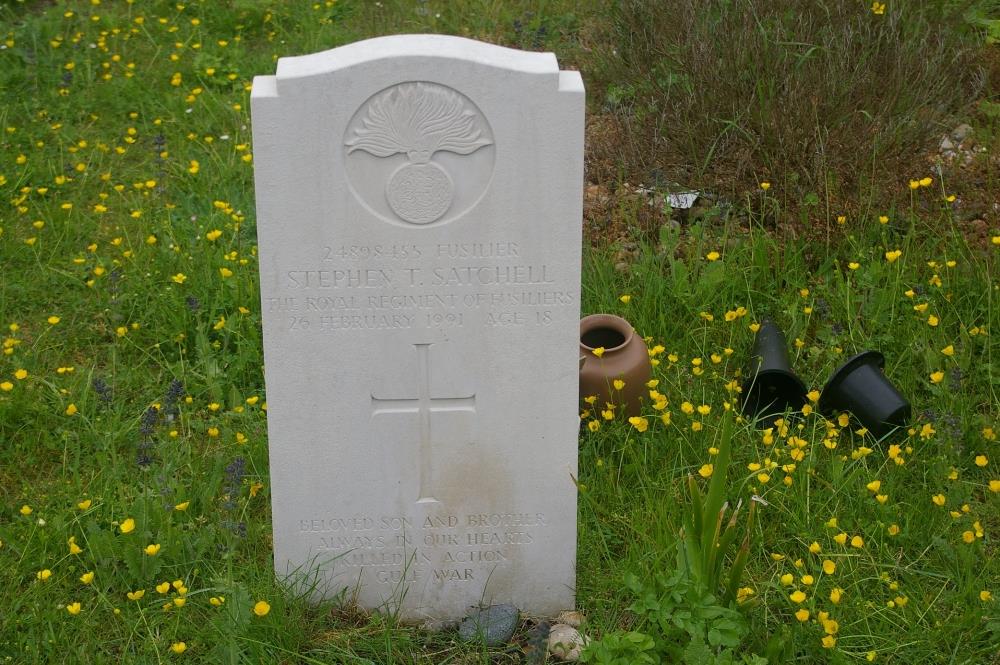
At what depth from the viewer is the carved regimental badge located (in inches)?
108

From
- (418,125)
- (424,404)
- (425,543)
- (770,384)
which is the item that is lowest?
(425,543)

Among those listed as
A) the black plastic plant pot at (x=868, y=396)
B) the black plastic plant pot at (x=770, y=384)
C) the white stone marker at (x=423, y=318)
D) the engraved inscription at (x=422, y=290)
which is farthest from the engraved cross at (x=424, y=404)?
the black plastic plant pot at (x=868, y=396)

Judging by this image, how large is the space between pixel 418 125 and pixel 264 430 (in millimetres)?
1575

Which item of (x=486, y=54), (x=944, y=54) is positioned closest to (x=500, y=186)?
(x=486, y=54)

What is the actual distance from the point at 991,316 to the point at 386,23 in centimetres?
423

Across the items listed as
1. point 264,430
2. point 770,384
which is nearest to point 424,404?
point 264,430

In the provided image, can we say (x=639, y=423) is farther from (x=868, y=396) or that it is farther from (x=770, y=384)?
(x=868, y=396)

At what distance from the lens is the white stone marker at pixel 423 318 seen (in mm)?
2762

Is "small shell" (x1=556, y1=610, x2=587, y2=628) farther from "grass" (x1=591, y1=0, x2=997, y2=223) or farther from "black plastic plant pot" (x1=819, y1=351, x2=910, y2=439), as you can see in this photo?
"grass" (x1=591, y1=0, x2=997, y2=223)

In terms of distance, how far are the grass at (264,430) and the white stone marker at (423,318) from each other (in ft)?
0.70

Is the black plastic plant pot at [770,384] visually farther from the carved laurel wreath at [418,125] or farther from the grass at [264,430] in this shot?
the carved laurel wreath at [418,125]

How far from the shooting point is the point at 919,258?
452cm

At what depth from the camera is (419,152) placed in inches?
110

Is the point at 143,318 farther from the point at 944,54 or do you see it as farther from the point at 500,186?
the point at 944,54
